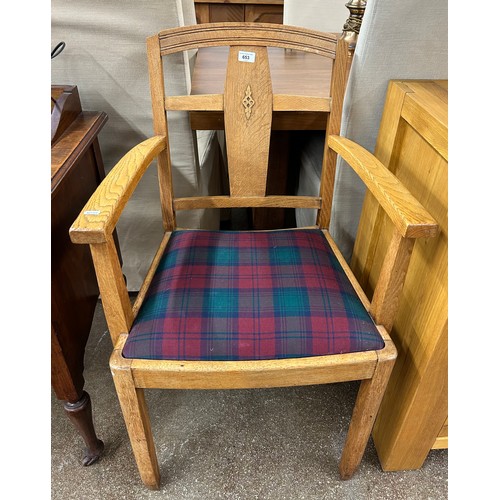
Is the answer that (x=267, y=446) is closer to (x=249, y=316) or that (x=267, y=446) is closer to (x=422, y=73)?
(x=249, y=316)

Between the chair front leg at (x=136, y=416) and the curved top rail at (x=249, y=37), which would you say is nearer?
the chair front leg at (x=136, y=416)

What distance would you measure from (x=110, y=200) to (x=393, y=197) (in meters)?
0.51

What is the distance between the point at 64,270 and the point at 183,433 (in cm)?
57

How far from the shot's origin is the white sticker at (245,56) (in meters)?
0.98

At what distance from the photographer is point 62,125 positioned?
3.28 feet

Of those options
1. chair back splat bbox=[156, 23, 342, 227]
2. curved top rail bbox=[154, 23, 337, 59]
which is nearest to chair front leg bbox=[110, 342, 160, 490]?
chair back splat bbox=[156, 23, 342, 227]

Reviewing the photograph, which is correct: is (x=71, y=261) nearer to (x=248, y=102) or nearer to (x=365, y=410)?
(x=248, y=102)

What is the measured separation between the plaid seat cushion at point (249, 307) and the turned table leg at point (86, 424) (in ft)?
0.99

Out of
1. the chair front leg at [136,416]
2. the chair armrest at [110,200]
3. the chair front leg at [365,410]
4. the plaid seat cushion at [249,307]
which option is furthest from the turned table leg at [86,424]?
the chair front leg at [365,410]

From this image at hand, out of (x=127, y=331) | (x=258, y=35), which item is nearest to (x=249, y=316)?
(x=127, y=331)

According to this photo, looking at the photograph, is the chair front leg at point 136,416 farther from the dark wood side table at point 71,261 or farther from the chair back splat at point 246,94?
the chair back splat at point 246,94

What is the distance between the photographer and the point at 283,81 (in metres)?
1.31

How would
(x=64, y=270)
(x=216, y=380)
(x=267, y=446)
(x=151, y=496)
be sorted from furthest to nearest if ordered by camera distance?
(x=267, y=446) → (x=151, y=496) → (x=64, y=270) → (x=216, y=380)

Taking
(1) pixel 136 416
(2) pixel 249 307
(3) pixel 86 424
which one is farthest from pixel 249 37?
(3) pixel 86 424
